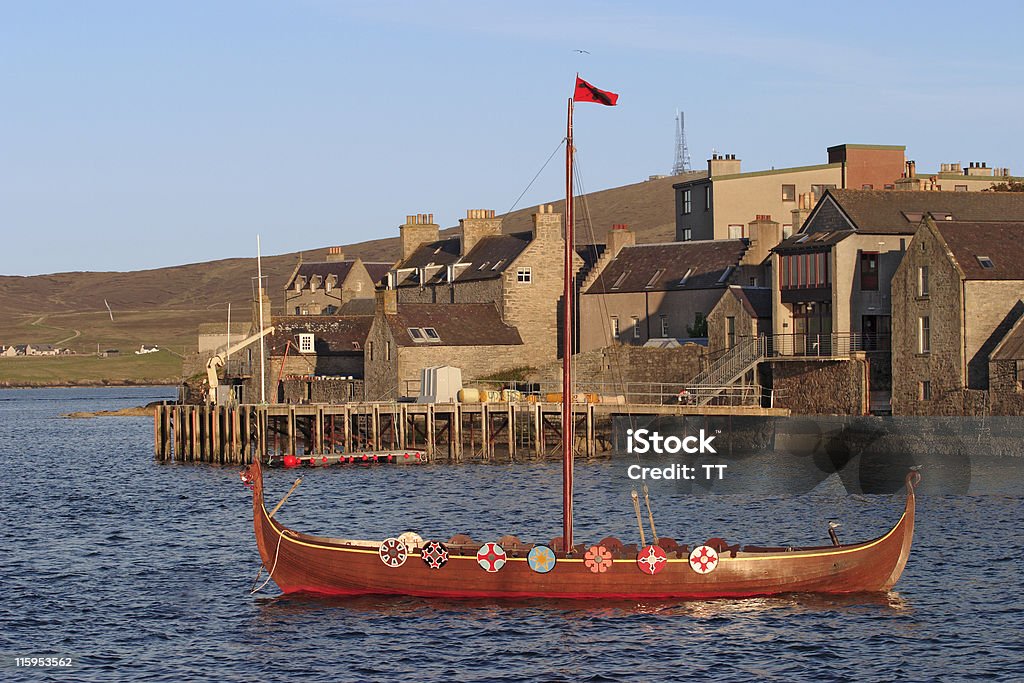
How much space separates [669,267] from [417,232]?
35066 mm

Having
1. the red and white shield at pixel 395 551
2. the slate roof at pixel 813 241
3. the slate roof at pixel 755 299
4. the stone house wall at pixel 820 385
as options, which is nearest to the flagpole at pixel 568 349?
the red and white shield at pixel 395 551

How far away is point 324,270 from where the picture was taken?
418ft

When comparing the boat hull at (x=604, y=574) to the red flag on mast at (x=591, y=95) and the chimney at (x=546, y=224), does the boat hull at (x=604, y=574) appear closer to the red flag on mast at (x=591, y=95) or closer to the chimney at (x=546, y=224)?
the red flag on mast at (x=591, y=95)

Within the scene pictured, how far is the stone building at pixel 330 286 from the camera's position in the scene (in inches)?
4744

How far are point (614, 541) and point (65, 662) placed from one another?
12.6 m

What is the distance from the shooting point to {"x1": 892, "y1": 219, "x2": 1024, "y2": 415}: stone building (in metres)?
61.7

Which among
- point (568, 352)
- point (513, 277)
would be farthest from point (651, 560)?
point (513, 277)

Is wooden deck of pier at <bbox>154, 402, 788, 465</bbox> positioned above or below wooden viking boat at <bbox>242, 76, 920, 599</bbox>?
above

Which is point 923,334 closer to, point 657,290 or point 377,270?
point 657,290

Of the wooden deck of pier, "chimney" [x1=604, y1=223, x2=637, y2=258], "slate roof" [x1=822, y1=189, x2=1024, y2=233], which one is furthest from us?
"chimney" [x1=604, y1=223, x2=637, y2=258]

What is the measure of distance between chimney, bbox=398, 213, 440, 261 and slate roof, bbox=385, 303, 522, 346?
27559mm

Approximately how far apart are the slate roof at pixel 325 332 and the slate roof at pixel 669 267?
15886 millimetres

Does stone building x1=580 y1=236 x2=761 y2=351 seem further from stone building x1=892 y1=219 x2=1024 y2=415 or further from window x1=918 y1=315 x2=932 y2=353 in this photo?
window x1=918 y1=315 x2=932 y2=353

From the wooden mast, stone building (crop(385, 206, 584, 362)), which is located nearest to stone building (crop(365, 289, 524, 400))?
stone building (crop(385, 206, 584, 362))
